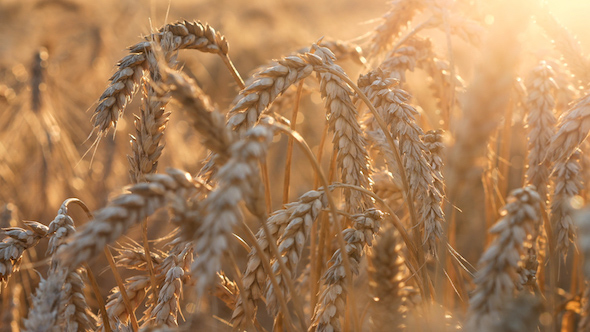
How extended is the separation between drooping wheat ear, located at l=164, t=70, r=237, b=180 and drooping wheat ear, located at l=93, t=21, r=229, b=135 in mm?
476

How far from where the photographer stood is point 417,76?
18.4 ft

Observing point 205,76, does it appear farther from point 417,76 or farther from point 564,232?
point 564,232

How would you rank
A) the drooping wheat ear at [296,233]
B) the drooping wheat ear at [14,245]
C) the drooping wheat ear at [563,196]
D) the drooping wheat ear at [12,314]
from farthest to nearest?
the drooping wheat ear at [12,314]
the drooping wheat ear at [563,196]
the drooping wheat ear at [14,245]
the drooping wheat ear at [296,233]

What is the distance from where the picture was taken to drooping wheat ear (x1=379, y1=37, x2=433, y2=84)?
6.04ft

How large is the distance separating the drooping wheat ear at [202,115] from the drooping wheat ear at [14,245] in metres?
0.75

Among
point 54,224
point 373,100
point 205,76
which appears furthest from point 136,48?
point 205,76

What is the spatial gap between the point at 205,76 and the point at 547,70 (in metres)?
3.04

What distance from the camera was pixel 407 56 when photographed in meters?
1.88

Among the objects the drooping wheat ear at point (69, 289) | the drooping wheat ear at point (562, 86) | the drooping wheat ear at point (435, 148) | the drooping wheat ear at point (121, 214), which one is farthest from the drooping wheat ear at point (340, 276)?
the drooping wheat ear at point (562, 86)

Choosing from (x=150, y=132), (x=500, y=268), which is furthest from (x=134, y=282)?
(x=500, y=268)

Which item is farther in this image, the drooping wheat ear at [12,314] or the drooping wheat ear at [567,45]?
the drooping wheat ear at [567,45]

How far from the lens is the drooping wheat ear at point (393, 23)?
1957 mm

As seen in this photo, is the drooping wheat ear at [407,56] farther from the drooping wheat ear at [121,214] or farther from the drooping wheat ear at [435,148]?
the drooping wheat ear at [121,214]

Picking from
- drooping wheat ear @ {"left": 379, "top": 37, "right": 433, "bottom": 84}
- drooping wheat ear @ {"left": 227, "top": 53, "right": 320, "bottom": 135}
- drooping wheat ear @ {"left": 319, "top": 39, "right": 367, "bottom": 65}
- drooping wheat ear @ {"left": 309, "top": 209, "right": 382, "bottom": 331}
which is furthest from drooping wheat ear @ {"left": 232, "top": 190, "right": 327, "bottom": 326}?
drooping wheat ear @ {"left": 319, "top": 39, "right": 367, "bottom": 65}
